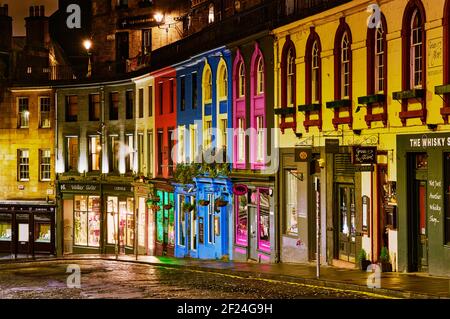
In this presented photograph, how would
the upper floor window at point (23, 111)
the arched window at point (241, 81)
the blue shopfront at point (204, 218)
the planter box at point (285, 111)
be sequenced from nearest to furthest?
the planter box at point (285, 111), the arched window at point (241, 81), the blue shopfront at point (204, 218), the upper floor window at point (23, 111)

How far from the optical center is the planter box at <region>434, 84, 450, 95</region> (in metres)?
24.2

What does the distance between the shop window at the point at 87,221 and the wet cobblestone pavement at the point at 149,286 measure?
21896mm

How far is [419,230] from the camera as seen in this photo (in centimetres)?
2667

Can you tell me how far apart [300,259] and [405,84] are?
9.27 metres

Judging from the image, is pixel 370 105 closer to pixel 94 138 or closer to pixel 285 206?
pixel 285 206

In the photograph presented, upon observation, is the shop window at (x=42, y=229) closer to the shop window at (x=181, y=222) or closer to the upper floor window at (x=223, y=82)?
the shop window at (x=181, y=222)

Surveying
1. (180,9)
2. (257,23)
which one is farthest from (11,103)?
(257,23)

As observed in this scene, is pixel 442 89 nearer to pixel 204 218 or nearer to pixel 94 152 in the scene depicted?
pixel 204 218

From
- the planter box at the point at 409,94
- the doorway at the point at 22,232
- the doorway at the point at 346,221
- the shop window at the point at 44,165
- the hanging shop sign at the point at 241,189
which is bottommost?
the doorway at the point at 22,232

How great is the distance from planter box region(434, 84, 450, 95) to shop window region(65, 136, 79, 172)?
120ft

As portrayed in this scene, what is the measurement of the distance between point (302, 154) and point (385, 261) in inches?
234

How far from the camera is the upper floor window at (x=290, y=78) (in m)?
34.4

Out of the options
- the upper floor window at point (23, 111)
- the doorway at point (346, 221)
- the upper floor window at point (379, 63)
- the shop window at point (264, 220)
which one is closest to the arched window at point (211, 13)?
the upper floor window at point (23, 111)

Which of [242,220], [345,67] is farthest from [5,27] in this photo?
[345,67]
